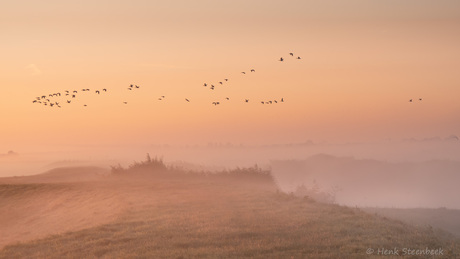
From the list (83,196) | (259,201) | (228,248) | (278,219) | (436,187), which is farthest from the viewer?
(436,187)

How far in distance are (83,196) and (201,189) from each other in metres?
10.4

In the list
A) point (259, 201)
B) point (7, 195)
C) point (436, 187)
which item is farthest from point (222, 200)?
point (436, 187)

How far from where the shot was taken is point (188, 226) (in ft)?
80.5

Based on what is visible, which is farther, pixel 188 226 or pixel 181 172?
pixel 181 172

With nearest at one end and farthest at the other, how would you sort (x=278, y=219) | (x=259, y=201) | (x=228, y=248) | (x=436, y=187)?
(x=228, y=248), (x=278, y=219), (x=259, y=201), (x=436, y=187)

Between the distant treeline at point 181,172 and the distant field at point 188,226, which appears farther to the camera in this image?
the distant treeline at point 181,172

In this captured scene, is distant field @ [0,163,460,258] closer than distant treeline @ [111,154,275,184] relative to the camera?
Yes

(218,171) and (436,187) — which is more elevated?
(218,171)

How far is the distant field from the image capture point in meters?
19.9

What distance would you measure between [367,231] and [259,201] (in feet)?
39.0

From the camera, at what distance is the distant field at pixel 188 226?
19906 mm

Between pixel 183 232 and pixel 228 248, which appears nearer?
pixel 228 248

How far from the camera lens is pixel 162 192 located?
39.6 meters

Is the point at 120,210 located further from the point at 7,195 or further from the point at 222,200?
the point at 7,195
